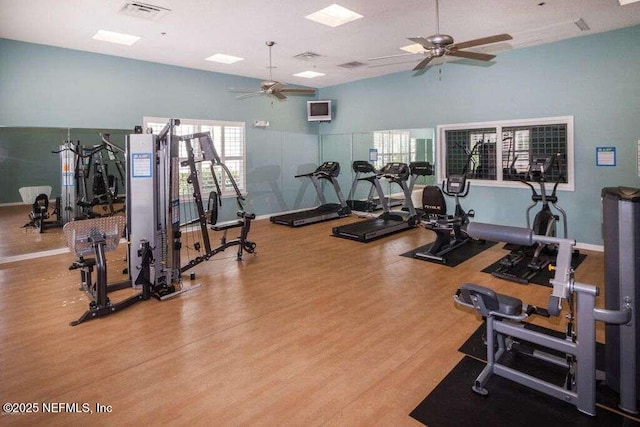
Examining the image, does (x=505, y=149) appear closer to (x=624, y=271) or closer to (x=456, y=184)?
(x=456, y=184)

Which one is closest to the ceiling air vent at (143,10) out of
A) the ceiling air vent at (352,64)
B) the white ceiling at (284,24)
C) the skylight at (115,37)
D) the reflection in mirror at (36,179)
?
the white ceiling at (284,24)

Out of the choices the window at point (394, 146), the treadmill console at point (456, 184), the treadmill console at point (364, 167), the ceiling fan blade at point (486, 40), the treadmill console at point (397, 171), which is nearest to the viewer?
the ceiling fan blade at point (486, 40)

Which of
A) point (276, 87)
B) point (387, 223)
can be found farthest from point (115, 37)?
point (387, 223)

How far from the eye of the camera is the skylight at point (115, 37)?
534 centimetres

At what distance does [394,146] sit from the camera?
28.2 feet

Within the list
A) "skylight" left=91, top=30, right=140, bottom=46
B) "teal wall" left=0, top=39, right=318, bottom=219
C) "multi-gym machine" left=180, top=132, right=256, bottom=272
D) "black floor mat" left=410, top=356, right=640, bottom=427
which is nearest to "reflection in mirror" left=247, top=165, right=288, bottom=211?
"teal wall" left=0, top=39, right=318, bottom=219

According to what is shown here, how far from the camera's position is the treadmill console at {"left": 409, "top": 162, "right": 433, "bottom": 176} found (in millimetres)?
6965

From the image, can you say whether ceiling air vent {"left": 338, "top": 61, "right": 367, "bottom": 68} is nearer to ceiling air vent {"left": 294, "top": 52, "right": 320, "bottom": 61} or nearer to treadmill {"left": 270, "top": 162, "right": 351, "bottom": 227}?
ceiling air vent {"left": 294, "top": 52, "right": 320, "bottom": 61}

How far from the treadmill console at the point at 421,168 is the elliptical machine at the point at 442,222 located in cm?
103

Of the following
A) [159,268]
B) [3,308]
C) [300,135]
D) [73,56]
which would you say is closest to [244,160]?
[300,135]

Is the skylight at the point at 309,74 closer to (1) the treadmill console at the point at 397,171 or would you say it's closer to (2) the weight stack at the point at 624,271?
(1) the treadmill console at the point at 397,171

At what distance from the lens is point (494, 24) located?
5215 millimetres

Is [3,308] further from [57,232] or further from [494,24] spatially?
[494,24]

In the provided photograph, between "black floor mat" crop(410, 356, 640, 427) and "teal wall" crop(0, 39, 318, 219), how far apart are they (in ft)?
20.6
